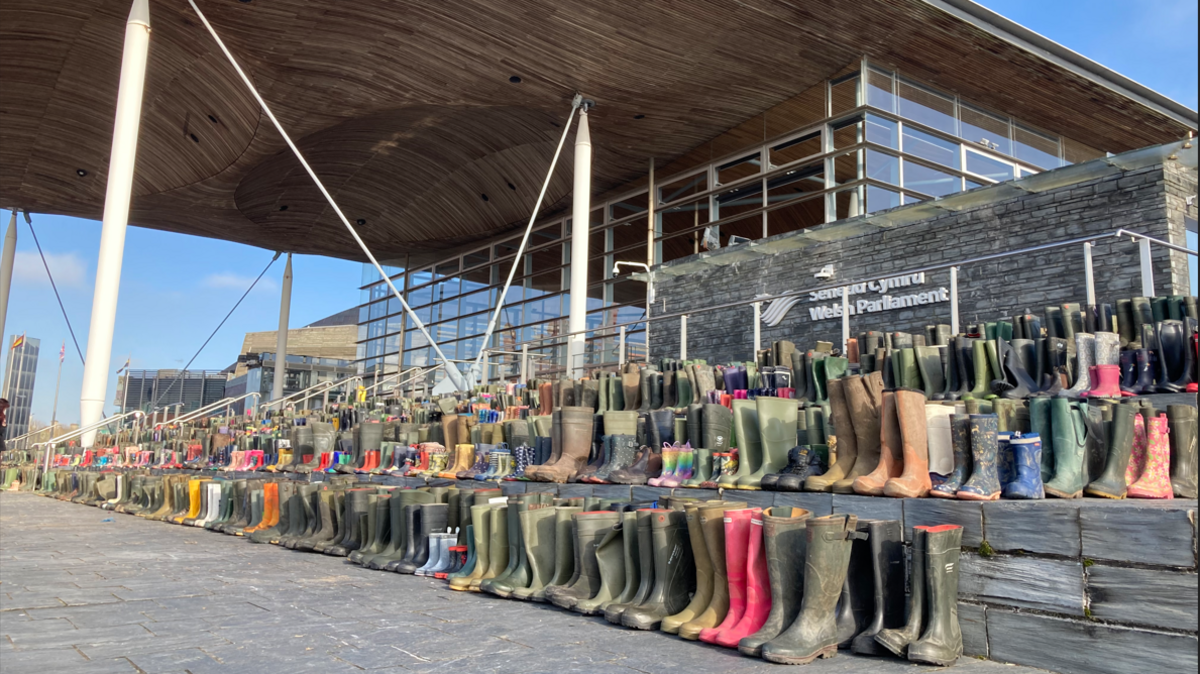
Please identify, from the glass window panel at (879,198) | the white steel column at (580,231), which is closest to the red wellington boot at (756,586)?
the glass window panel at (879,198)

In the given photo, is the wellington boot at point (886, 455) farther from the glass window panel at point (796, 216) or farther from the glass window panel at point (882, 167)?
the glass window panel at point (882, 167)

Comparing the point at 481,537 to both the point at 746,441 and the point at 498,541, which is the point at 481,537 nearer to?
the point at 498,541

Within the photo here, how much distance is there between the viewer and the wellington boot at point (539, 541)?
5.24 meters

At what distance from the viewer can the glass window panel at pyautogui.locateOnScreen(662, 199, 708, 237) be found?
20.2 metres

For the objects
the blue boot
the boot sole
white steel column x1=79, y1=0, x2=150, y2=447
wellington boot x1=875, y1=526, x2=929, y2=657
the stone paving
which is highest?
white steel column x1=79, y1=0, x2=150, y2=447

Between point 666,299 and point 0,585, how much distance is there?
14373mm

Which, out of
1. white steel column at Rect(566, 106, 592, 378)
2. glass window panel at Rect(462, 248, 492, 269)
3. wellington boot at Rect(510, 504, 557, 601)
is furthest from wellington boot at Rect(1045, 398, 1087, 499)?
glass window panel at Rect(462, 248, 492, 269)

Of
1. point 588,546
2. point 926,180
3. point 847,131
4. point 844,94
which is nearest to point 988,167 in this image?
point 926,180

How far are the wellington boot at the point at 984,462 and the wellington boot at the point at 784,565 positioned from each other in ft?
2.55

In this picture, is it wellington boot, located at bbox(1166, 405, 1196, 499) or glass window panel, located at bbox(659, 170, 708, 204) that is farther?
glass window panel, located at bbox(659, 170, 708, 204)

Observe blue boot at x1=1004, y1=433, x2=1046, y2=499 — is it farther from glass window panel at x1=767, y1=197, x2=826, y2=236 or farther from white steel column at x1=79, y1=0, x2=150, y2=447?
white steel column at x1=79, y1=0, x2=150, y2=447

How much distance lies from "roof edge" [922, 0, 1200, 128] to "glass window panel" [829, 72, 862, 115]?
2.25 meters

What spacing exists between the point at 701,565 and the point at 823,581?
30.9 inches

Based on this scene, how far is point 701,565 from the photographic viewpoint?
4.31m
